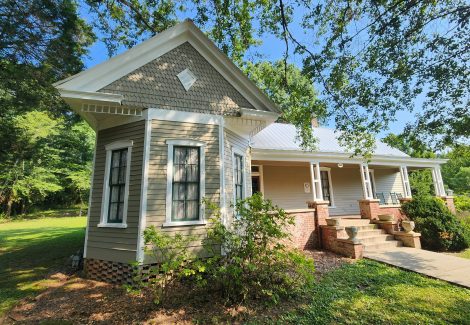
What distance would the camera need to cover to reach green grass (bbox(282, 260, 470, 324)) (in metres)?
4.27

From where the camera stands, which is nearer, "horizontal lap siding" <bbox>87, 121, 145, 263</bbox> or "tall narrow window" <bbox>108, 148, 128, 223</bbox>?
"horizontal lap siding" <bbox>87, 121, 145, 263</bbox>

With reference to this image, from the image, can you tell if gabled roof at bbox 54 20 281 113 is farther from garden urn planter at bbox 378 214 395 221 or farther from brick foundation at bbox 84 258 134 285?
garden urn planter at bbox 378 214 395 221

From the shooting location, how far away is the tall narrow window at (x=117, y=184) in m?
6.53

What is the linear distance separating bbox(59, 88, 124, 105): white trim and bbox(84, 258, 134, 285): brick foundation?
162 inches

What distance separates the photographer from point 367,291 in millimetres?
5379

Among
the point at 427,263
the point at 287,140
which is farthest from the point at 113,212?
the point at 427,263

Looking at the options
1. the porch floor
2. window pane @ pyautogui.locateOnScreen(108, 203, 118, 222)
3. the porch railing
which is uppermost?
the porch railing

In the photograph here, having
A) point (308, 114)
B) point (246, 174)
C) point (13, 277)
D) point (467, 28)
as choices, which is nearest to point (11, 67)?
point (13, 277)

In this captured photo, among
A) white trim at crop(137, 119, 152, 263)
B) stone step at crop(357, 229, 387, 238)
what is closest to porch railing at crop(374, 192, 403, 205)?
stone step at crop(357, 229, 387, 238)

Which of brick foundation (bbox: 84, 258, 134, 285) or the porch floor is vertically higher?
brick foundation (bbox: 84, 258, 134, 285)

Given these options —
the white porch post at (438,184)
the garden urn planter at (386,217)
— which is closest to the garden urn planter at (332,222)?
the garden urn planter at (386,217)

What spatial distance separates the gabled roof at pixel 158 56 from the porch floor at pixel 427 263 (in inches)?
230

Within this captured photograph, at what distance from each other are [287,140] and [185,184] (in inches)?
303

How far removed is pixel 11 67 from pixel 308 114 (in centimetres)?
1029
